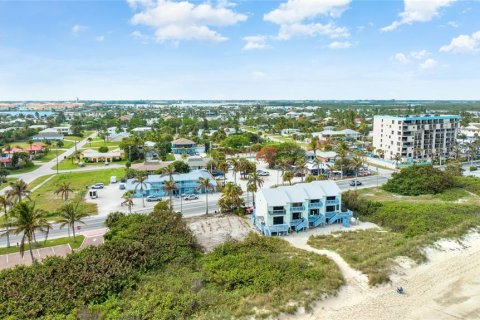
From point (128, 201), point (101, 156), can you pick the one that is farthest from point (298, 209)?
point (101, 156)

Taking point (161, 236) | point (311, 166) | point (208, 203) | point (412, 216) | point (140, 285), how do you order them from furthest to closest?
point (311, 166) → point (208, 203) → point (412, 216) → point (161, 236) → point (140, 285)

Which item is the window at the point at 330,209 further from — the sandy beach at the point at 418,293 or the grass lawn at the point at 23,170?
the grass lawn at the point at 23,170

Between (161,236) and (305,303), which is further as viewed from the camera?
(161,236)

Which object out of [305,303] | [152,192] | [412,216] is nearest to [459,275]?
[412,216]

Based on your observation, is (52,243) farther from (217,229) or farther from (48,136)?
(48,136)

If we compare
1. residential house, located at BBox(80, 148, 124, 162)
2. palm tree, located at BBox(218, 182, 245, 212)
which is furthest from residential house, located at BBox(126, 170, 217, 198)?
residential house, located at BBox(80, 148, 124, 162)

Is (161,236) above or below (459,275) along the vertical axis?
above

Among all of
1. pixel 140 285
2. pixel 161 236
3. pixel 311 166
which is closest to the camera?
pixel 140 285

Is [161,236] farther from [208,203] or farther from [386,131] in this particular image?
[386,131]

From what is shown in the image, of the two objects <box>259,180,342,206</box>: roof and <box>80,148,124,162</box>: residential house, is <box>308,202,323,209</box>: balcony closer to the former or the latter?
<box>259,180,342,206</box>: roof
